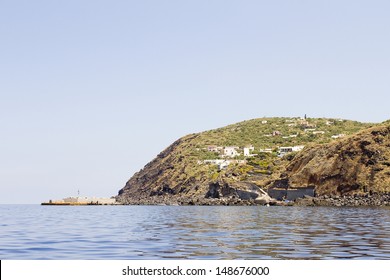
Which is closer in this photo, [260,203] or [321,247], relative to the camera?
[321,247]

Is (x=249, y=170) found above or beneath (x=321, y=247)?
above

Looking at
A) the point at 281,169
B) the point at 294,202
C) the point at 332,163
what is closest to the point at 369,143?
the point at 332,163

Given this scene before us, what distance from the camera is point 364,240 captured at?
35250 mm

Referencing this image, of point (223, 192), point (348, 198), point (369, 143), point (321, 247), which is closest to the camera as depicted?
point (321, 247)

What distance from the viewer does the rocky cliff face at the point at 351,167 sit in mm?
140250

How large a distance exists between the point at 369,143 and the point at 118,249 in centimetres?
12625

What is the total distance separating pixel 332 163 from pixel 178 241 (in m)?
120

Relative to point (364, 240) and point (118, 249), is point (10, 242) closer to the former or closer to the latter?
point (118, 249)

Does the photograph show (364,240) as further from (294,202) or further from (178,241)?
(294,202)

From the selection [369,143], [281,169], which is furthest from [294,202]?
[281,169]

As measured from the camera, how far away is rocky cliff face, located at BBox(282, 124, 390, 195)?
140250 mm

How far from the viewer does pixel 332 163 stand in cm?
15062

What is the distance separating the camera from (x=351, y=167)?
14575 cm
